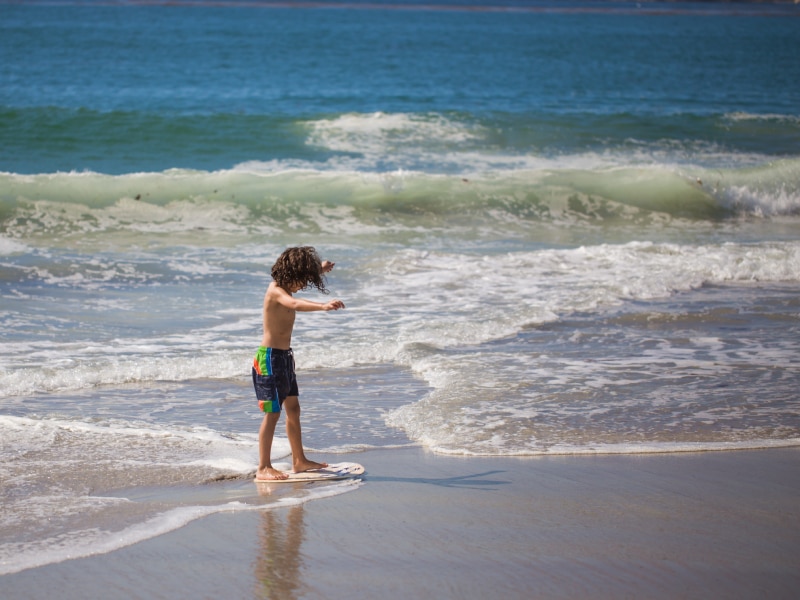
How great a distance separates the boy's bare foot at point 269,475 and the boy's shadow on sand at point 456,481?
40 centimetres

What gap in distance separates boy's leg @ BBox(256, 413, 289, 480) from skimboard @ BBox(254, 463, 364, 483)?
0.09 ft

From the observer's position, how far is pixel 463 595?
3.56 metres

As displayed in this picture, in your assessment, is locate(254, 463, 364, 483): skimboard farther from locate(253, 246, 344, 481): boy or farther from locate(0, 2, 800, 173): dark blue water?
locate(0, 2, 800, 173): dark blue water

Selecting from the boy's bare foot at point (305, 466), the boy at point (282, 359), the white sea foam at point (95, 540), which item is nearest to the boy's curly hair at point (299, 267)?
the boy at point (282, 359)

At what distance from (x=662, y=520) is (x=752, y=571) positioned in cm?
55

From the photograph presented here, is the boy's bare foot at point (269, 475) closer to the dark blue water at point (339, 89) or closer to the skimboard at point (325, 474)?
the skimboard at point (325, 474)

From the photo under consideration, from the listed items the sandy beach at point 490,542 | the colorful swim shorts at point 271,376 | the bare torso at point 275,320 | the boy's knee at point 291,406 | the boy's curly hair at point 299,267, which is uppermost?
the boy's curly hair at point 299,267

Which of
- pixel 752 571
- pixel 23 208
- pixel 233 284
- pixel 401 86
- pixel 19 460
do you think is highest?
pixel 401 86

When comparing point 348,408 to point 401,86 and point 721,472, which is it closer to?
point 721,472

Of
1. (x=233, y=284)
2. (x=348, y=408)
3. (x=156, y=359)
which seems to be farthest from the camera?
(x=233, y=284)

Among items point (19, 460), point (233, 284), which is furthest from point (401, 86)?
point (19, 460)

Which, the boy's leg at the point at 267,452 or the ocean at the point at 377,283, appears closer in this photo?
the boy's leg at the point at 267,452

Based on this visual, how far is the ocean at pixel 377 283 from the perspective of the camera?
5402 millimetres

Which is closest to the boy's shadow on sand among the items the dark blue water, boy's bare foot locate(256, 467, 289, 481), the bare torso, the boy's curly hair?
boy's bare foot locate(256, 467, 289, 481)
